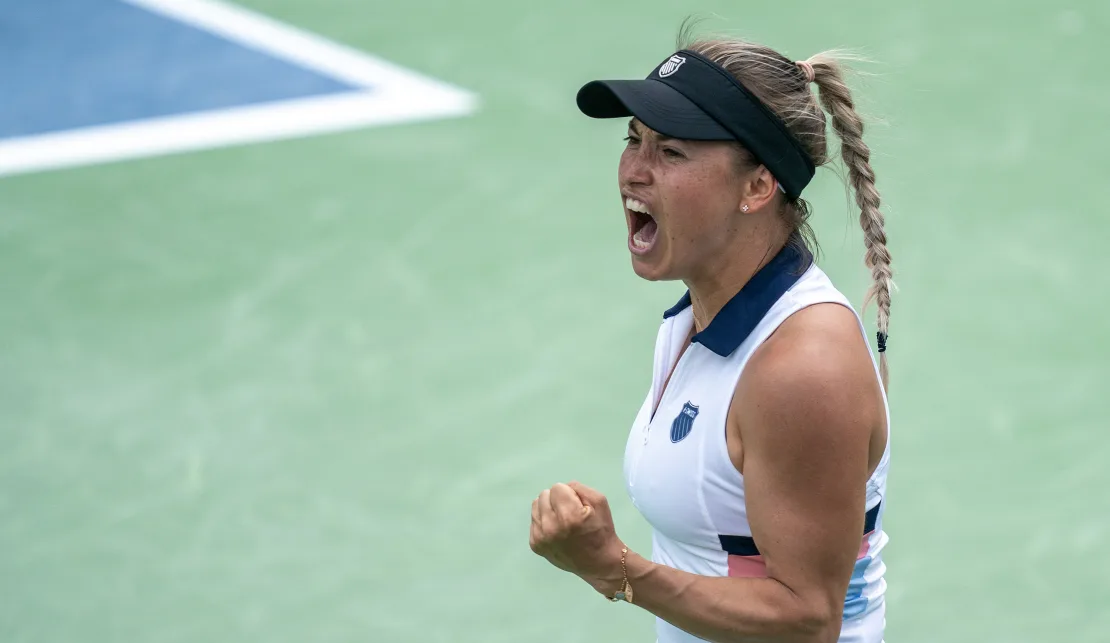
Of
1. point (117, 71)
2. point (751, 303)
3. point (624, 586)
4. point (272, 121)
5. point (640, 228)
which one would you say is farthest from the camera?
point (117, 71)

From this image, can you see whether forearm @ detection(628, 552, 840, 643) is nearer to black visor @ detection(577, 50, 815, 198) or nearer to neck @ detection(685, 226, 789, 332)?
neck @ detection(685, 226, 789, 332)

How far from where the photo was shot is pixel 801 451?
217cm

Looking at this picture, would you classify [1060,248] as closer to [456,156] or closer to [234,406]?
[456,156]

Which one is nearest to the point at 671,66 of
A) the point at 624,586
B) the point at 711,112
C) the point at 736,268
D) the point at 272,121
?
the point at 711,112

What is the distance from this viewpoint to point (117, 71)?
23.4 ft

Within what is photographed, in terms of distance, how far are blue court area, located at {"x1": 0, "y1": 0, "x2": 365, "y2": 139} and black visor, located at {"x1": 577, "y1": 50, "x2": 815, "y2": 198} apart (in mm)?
4614

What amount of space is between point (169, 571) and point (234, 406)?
814mm

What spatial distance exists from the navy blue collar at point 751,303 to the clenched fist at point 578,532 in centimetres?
37

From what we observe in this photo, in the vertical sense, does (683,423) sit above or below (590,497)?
above

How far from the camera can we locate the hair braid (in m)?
2.57

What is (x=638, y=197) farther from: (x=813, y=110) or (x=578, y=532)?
(x=578, y=532)

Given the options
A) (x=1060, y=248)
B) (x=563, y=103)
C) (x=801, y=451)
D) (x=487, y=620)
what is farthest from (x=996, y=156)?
(x=801, y=451)

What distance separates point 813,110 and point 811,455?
25.6 inches

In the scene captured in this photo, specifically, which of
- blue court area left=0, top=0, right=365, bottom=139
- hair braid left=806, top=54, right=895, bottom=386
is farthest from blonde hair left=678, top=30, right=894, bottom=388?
blue court area left=0, top=0, right=365, bottom=139
